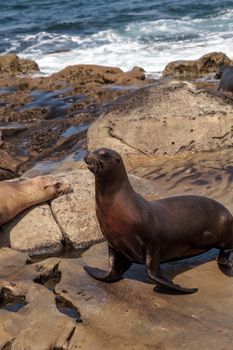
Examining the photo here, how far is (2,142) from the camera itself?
33.1 feet

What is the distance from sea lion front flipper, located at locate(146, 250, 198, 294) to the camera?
174 inches

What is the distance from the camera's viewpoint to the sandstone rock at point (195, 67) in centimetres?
1598

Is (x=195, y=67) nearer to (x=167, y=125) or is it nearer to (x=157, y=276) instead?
(x=167, y=125)

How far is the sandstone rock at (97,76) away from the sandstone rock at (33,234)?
27.5ft

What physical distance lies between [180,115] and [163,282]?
13.6 ft

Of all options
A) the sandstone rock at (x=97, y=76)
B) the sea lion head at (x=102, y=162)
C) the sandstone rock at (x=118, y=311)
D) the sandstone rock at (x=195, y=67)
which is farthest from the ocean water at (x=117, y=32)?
the sea lion head at (x=102, y=162)

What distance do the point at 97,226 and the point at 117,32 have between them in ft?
65.5

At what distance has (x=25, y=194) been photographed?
256 inches

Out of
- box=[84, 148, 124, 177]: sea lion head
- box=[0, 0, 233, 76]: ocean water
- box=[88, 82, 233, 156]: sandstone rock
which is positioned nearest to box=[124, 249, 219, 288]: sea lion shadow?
box=[84, 148, 124, 177]: sea lion head

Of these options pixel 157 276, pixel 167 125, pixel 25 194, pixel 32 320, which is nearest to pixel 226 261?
pixel 157 276

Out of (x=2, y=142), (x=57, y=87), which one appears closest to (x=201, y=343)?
(x=2, y=142)

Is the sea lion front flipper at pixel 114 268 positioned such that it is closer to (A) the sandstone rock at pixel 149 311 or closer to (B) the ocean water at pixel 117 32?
(A) the sandstone rock at pixel 149 311

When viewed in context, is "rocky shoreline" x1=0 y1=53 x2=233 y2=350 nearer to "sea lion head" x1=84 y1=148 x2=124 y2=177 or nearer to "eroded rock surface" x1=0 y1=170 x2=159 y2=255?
"eroded rock surface" x1=0 y1=170 x2=159 y2=255

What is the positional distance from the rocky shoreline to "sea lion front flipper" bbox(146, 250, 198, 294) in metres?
0.06
